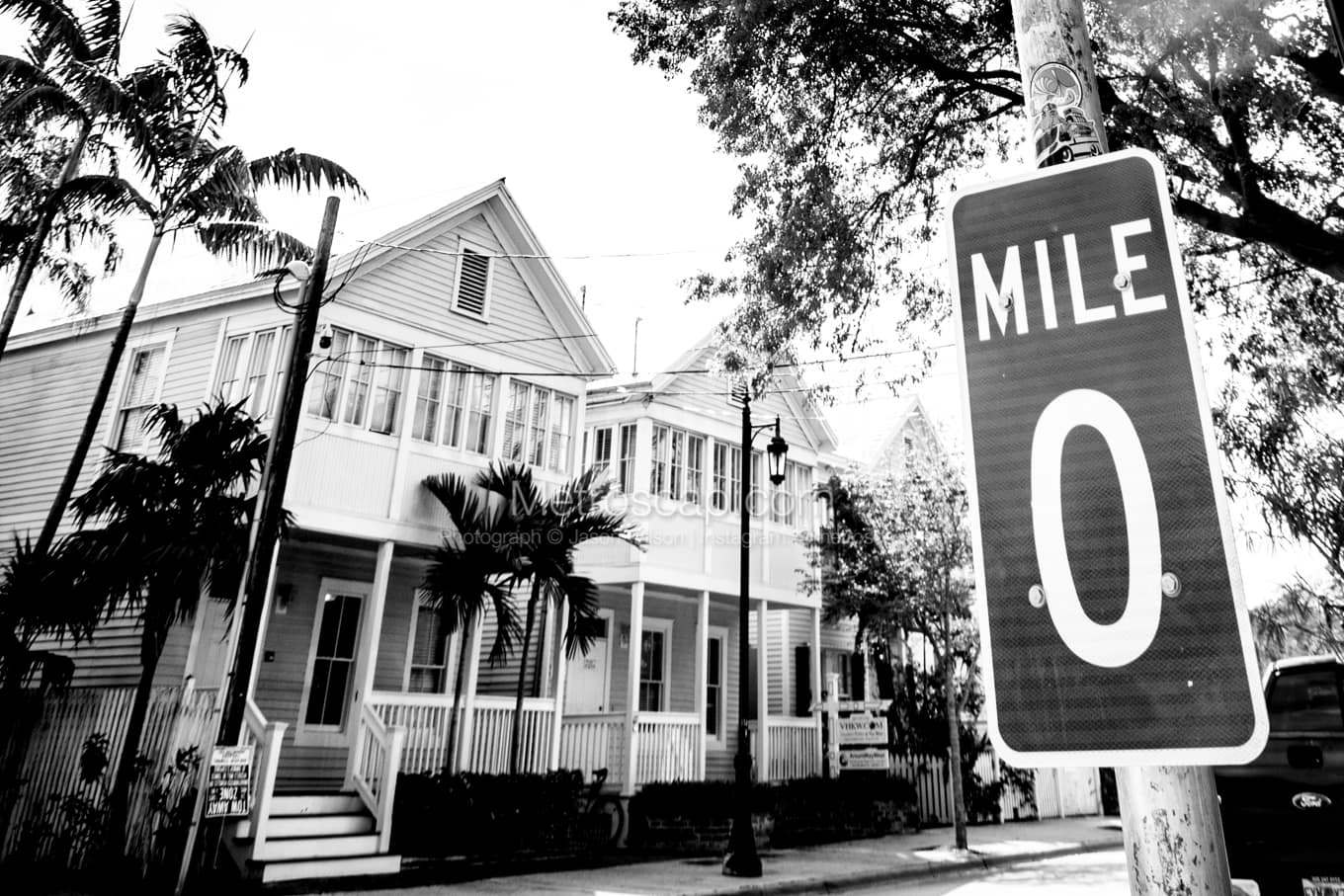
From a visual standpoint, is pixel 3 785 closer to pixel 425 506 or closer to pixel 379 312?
pixel 425 506

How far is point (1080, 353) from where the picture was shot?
1.52m

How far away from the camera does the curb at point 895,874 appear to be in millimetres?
11297

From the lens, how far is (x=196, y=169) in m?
13.2

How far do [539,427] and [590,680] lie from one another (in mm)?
5767

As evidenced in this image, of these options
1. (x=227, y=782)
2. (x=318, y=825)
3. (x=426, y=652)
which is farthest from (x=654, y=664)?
(x=227, y=782)

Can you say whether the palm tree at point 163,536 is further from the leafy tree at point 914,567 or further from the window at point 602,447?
the leafy tree at point 914,567

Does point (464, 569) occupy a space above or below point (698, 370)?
below

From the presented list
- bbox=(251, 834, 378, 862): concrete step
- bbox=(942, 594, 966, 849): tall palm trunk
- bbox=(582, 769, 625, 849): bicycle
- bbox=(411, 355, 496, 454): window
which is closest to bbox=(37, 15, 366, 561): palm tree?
bbox=(411, 355, 496, 454): window

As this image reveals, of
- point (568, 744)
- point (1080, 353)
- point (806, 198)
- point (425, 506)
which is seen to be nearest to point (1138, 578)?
point (1080, 353)

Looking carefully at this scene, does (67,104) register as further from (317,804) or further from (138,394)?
(317,804)

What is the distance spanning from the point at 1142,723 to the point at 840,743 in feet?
59.8

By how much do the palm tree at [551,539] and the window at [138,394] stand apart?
619cm

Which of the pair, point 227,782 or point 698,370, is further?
point 698,370

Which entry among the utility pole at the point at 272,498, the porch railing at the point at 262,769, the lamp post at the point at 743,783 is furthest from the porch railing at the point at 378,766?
the lamp post at the point at 743,783
